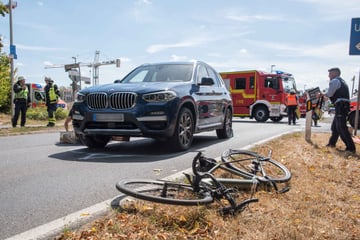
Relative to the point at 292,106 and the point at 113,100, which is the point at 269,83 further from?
the point at 113,100

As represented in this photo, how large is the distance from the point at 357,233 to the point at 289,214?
488mm

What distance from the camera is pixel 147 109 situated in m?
5.89

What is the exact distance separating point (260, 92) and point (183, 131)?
14263 mm

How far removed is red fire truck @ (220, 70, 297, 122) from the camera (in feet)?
64.3

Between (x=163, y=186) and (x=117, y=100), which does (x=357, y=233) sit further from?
(x=117, y=100)

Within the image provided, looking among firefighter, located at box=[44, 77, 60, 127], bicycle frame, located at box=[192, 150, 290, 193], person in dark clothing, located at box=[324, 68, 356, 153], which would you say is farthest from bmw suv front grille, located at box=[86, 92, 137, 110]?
firefighter, located at box=[44, 77, 60, 127]

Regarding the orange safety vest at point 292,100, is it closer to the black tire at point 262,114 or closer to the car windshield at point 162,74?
the black tire at point 262,114

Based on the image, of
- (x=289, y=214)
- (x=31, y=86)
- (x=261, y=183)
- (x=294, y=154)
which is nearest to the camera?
(x=289, y=214)

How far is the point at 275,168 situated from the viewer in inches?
176

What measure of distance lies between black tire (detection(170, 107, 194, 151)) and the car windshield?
2.69ft

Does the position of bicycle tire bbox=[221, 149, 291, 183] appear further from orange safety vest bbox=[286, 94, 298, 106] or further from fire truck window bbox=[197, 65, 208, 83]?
orange safety vest bbox=[286, 94, 298, 106]

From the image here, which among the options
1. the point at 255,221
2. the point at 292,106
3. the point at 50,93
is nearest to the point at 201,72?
the point at 255,221

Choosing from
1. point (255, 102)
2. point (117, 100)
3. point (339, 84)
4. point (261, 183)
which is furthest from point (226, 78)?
point (261, 183)

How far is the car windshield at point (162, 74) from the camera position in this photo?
719cm
